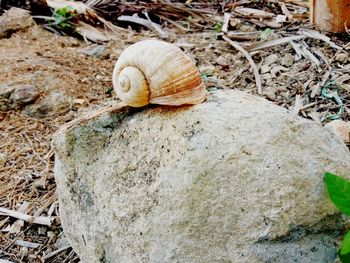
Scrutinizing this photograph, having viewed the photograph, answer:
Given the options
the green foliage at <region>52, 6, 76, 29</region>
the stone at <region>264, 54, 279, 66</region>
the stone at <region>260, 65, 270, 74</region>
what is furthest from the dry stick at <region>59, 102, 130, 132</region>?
the green foliage at <region>52, 6, 76, 29</region>

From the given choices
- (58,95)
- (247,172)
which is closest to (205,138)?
(247,172)

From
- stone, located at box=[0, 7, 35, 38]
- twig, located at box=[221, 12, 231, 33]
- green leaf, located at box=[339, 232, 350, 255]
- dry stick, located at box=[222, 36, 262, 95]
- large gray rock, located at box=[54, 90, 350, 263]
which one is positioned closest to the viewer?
green leaf, located at box=[339, 232, 350, 255]

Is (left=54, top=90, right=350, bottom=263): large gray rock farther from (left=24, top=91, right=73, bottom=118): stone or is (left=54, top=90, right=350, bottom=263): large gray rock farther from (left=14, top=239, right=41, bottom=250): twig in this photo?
(left=24, top=91, right=73, bottom=118): stone

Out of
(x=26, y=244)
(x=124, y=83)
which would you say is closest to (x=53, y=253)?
(x=26, y=244)

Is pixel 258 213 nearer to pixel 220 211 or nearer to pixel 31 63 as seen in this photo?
pixel 220 211

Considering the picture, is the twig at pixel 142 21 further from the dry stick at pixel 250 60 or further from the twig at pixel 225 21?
the dry stick at pixel 250 60

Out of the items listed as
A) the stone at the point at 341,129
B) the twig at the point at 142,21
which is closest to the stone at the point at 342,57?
the stone at the point at 341,129
